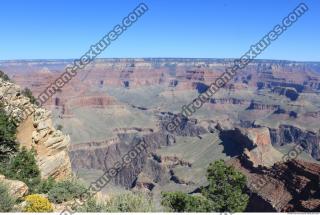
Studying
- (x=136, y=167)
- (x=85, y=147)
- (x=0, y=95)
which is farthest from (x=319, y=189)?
(x=85, y=147)

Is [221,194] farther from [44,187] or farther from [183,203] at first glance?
[44,187]

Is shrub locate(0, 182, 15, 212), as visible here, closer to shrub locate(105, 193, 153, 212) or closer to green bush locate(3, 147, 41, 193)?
shrub locate(105, 193, 153, 212)

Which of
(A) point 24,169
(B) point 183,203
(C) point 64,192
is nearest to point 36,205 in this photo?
(C) point 64,192

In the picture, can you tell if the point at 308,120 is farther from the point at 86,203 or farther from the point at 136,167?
the point at 86,203

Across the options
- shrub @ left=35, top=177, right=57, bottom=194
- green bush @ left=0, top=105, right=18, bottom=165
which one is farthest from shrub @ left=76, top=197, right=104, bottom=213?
green bush @ left=0, top=105, right=18, bottom=165

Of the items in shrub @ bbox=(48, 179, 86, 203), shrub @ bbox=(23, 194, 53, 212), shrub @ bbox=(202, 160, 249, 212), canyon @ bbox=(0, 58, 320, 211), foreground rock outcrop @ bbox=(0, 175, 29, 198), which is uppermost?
shrub @ bbox=(23, 194, 53, 212)

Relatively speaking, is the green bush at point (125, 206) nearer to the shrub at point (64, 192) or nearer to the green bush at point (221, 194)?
the shrub at point (64, 192)
